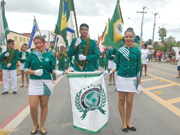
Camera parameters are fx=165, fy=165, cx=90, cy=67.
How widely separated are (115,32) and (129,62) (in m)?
1.96

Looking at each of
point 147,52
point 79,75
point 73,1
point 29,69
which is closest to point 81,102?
point 79,75

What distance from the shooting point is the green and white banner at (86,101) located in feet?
9.35

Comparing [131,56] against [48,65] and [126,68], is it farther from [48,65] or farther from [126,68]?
[48,65]

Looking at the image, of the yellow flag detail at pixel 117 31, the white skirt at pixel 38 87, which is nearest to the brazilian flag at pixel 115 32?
the yellow flag detail at pixel 117 31

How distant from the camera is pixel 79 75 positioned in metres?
2.85

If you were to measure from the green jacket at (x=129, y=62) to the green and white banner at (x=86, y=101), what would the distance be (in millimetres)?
590

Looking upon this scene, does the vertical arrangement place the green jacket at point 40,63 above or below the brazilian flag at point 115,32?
below

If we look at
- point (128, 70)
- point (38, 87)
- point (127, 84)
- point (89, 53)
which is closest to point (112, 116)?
point (127, 84)

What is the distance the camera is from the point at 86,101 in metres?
2.88

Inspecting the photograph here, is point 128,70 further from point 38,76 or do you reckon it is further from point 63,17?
point 63,17

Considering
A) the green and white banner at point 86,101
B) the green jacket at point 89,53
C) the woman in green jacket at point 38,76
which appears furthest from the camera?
the green jacket at point 89,53

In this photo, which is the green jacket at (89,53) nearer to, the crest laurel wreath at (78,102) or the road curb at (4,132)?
the crest laurel wreath at (78,102)

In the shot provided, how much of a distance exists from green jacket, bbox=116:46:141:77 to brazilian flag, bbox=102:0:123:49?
5.00 feet

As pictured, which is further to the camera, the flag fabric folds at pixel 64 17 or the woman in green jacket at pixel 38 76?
the flag fabric folds at pixel 64 17
